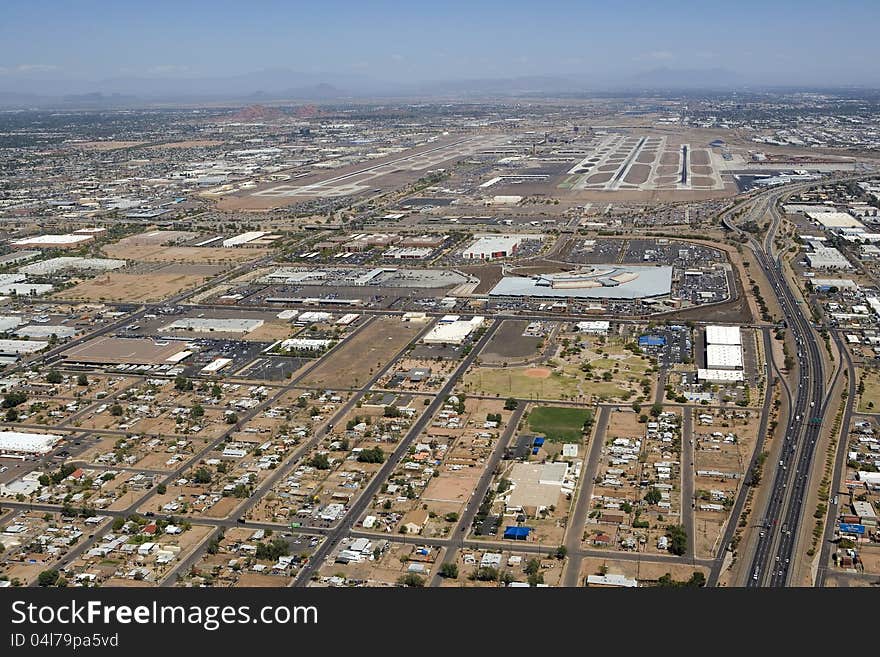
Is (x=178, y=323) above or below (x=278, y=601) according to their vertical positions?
below

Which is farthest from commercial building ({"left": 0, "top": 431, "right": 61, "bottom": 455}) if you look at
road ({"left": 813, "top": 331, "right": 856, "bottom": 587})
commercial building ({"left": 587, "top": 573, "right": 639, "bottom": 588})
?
road ({"left": 813, "top": 331, "right": 856, "bottom": 587})

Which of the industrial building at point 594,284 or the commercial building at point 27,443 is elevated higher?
the industrial building at point 594,284

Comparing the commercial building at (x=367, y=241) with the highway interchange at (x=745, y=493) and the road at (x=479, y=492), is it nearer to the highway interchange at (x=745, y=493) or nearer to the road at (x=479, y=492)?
the highway interchange at (x=745, y=493)

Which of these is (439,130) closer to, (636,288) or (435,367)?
(636,288)

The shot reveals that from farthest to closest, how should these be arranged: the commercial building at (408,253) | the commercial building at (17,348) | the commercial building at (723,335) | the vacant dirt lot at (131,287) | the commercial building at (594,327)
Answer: the commercial building at (408,253) → the vacant dirt lot at (131,287) → the commercial building at (594,327) → the commercial building at (17,348) → the commercial building at (723,335)

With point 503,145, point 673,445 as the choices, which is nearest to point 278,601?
point 673,445

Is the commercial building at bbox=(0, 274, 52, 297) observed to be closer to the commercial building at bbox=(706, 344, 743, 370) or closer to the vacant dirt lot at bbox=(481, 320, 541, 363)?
the vacant dirt lot at bbox=(481, 320, 541, 363)

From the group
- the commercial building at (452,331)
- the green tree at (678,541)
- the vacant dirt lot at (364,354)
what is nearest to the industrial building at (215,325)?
the vacant dirt lot at (364,354)
